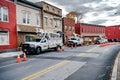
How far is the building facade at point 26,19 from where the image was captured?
25.2 meters

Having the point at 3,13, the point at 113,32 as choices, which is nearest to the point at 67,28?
the point at 3,13

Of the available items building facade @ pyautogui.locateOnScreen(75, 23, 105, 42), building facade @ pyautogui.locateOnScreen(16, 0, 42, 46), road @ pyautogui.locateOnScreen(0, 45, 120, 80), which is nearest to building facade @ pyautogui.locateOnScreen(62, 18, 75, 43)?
building facade @ pyautogui.locateOnScreen(75, 23, 105, 42)

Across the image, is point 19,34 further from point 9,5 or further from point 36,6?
point 36,6

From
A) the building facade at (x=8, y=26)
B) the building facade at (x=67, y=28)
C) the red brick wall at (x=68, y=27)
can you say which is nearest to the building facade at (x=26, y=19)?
the building facade at (x=8, y=26)

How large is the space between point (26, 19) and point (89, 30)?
117 feet

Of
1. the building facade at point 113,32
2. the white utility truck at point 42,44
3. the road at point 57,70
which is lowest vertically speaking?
the road at point 57,70

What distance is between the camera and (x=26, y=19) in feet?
88.9

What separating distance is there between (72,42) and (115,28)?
3625 cm

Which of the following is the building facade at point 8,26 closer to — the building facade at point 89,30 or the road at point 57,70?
the road at point 57,70

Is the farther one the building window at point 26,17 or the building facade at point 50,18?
the building facade at point 50,18

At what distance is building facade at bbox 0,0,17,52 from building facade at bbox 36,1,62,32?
8820mm

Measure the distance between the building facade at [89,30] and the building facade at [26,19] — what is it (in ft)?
79.7

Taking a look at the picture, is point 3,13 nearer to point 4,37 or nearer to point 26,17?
point 4,37

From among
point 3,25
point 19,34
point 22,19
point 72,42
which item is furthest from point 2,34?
point 72,42
